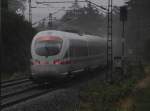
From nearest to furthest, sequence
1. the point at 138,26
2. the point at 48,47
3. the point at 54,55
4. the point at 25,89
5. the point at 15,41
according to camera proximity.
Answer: the point at 25,89, the point at 54,55, the point at 48,47, the point at 15,41, the point at 138,26

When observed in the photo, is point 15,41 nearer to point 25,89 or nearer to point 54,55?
point 54,55

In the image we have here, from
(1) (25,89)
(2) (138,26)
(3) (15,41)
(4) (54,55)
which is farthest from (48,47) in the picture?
(2) (138,26)

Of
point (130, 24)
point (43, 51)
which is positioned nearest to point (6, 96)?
point (43, 51)

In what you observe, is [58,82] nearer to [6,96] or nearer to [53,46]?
[53,46]

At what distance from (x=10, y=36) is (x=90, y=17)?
4858 cm

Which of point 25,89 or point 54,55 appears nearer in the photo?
point 25,89

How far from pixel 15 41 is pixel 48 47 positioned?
1412cm

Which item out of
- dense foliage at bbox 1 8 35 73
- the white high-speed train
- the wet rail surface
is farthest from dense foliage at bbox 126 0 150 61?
the white high-speed train

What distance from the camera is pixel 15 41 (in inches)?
1308

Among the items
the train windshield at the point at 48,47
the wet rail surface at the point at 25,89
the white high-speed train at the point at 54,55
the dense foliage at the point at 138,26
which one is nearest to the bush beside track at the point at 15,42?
the wet rail surface at the point at 25,89

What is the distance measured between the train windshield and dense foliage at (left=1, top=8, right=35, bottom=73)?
38.3 ft

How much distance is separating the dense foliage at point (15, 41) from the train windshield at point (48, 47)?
11.7 metres

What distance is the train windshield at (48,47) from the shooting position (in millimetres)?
19391

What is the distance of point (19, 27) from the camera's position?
34.2 metres
